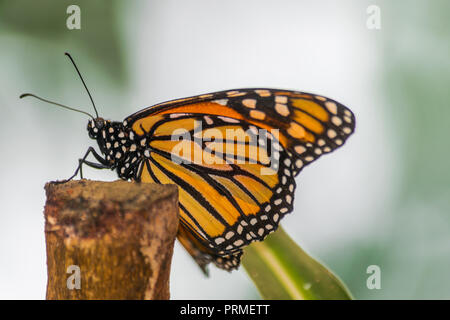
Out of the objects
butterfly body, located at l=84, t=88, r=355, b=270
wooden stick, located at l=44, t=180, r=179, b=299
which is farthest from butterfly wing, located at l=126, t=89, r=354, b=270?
wooden stick, located at l=44, t=180, r=179, b=299

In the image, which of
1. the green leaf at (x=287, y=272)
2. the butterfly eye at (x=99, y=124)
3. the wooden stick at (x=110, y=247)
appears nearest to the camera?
the wooden stick at (x=110, y=247)

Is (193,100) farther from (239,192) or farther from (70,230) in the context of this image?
(70,230)

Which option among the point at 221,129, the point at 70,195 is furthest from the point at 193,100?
the point at 70,195

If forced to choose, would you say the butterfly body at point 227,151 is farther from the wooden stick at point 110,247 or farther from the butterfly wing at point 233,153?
the wooden stick at point 110,247

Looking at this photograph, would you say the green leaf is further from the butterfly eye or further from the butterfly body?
the butterfly eye

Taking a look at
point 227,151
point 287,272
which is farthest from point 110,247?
point 227,151

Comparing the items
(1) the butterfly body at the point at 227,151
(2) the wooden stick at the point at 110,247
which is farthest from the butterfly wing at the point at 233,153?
(2) the wooden stick at the point at 110,247

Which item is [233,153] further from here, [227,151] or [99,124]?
[99,124]

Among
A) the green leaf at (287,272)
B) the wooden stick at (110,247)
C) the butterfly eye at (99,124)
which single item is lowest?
the green leaf at (287,272)
